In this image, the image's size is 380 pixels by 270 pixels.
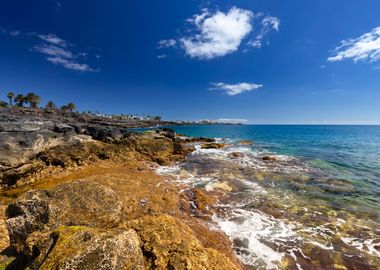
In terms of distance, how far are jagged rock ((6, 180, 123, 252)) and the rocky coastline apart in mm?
28

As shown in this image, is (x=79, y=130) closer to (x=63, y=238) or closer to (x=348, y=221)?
(x=63, y=238)

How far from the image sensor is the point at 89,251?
422cm

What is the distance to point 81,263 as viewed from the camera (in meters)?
4.07

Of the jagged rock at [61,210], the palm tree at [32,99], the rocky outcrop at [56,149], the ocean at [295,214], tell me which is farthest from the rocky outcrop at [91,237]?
the palm tree at [32,99]

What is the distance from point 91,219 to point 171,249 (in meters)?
3.03

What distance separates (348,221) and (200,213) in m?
7.90

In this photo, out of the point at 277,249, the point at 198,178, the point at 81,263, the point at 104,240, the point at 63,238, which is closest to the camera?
the point at 81,263

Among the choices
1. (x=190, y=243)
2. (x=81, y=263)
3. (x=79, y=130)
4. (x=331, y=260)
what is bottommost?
(x=331, y=260)

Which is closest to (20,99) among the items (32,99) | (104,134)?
(32,99)

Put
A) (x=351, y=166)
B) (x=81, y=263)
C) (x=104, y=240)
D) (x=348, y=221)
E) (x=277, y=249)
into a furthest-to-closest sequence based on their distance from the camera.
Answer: (x=351, y=166)
(x=348, y=221)
(x=277, y=249)
(x=104, y=240)
(x=81, y=263)

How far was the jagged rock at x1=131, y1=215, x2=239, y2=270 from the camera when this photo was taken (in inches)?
204

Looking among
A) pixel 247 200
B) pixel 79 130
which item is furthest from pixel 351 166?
pixel 79 130

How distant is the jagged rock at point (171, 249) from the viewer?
5188mm

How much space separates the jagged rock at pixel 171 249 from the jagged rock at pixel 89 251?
1.99ft
